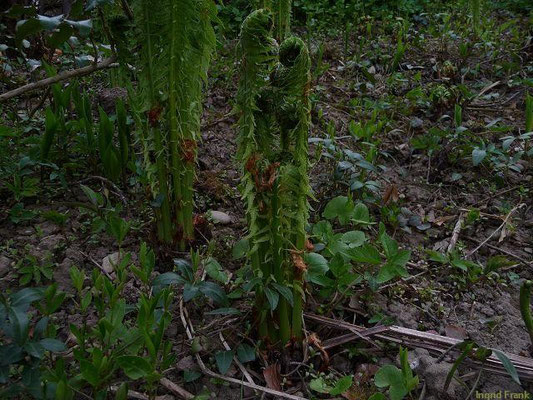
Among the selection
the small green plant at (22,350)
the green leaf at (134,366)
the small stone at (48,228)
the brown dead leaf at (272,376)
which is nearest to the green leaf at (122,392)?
the green leaf at (134,366)

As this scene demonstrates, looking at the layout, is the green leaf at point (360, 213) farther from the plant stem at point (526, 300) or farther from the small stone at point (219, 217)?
the plant stem at point (526, 300)

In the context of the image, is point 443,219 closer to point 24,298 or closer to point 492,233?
point 492,233

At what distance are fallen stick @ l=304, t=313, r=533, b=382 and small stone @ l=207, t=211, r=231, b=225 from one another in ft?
2.11

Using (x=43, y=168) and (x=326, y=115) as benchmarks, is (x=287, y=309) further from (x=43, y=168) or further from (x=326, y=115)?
(x=326, y=115)

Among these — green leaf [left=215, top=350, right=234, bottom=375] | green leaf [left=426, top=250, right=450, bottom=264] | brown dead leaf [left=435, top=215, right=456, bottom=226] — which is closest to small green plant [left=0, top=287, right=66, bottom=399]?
green leaf [left=215, top=350, right=234, bottom=375]

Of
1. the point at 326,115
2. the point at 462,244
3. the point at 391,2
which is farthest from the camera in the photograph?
the point at 391,2

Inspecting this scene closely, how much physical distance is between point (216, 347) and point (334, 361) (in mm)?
351

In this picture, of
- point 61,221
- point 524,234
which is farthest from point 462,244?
point 61,221

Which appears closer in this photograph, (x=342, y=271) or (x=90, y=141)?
(x=342, y=271)

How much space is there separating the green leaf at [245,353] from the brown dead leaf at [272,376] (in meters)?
0.06

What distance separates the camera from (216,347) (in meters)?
1.54

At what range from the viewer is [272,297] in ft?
4.40

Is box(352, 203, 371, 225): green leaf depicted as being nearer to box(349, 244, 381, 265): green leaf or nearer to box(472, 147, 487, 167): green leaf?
box(349, 244, 381, 265): green leaf

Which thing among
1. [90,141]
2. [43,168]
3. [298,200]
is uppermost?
[298,200]
